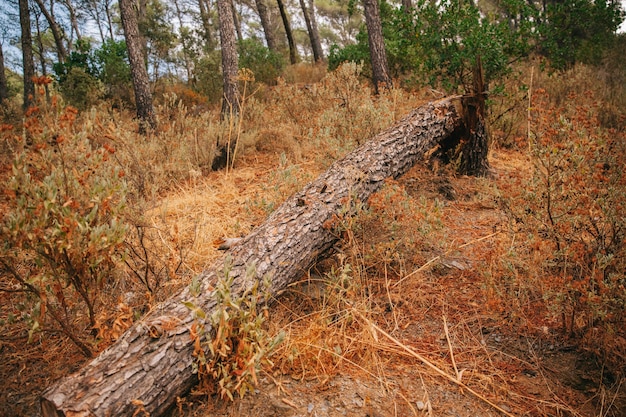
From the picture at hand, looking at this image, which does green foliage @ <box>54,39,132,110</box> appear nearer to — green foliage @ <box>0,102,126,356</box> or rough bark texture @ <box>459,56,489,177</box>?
green foliage @ <box>0,102,126,356</box>

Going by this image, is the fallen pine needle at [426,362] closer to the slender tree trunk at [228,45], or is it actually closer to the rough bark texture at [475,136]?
the rough bark texture at [475,136]

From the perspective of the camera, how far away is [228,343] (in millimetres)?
1659

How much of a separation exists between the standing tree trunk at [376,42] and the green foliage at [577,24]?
8.47 ft

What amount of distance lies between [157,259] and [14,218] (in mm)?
1002

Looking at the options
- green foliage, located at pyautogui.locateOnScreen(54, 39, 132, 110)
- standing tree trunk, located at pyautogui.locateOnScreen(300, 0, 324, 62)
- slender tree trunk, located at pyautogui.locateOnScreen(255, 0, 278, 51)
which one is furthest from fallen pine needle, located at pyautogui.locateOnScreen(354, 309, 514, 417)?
standing tree trunk, located at pyautogui.locateOnScreen(300, 0, 324, 62)

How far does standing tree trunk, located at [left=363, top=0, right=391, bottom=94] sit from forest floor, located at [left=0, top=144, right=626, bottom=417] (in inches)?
193

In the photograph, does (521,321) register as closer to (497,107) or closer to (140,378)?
(140,378)

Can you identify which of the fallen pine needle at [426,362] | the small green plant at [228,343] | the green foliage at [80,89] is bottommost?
the fallen pine needle at [426,362]

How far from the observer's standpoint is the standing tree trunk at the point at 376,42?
6.75 m

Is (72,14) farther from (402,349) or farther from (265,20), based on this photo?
(402,349)

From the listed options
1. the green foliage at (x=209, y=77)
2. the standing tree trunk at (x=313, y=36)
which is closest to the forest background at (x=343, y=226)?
the green foliage at (x=209, y=77)

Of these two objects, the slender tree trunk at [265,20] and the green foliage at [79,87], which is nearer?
the green foliage at [79,87]

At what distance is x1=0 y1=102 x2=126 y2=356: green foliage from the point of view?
154 centimetres

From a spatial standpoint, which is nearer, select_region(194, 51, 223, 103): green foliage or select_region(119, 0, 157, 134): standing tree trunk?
select_region(119, 0, 157, 134): standing tree trunk
